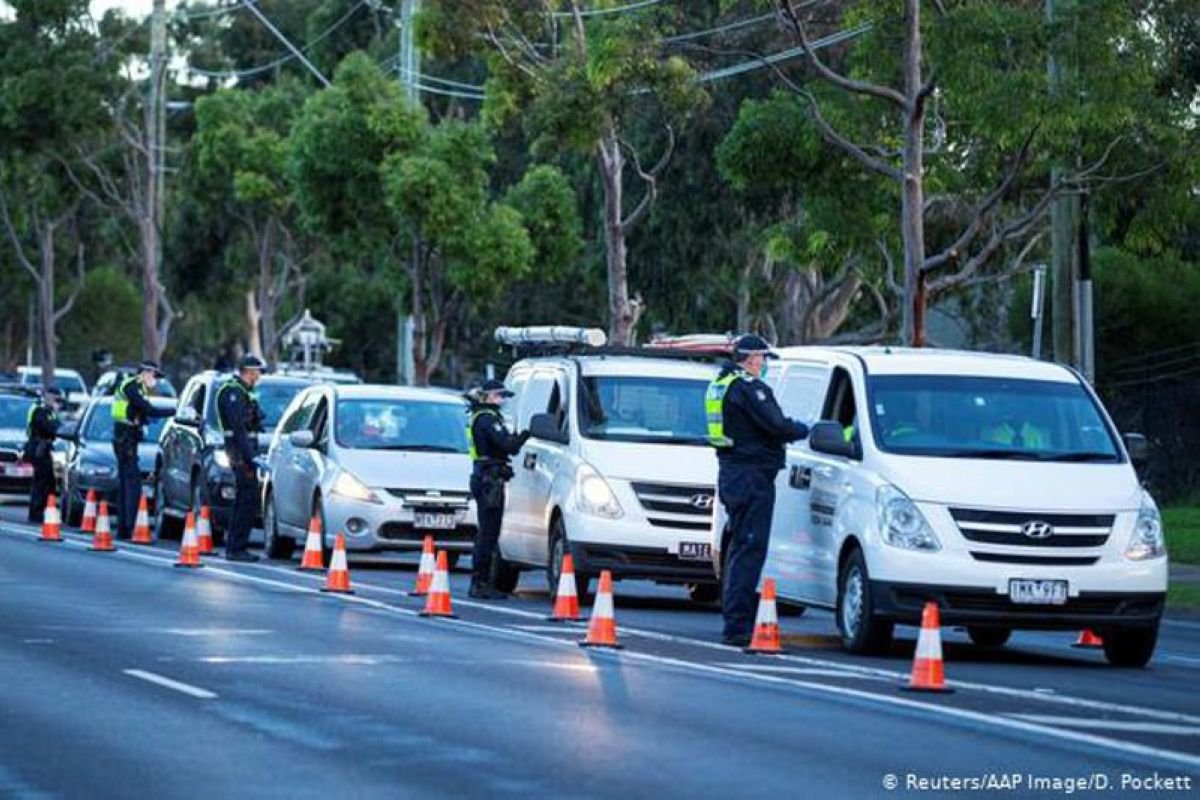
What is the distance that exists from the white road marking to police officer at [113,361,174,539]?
1946 cm

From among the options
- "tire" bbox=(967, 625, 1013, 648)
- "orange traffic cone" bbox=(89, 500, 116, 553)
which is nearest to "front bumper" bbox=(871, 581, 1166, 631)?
"tire" bbox=(967, 625, 1013, 648)

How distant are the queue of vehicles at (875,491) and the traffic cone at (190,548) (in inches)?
132

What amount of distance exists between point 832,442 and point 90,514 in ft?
58.0

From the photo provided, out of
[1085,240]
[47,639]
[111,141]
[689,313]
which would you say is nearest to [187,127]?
[111,141]

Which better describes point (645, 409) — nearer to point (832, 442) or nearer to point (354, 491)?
point (354, 491)

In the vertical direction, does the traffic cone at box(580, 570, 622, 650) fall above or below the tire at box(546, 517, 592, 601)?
Answer: below

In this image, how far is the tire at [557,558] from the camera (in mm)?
22875

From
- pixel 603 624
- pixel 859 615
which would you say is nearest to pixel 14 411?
pixel 603 624

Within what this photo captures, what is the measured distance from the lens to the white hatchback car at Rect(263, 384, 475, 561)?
90.1 feet

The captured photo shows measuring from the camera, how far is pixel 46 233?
250 ft

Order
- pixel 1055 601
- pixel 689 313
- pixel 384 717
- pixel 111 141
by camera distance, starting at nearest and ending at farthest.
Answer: pixel 384 717
pixel 1055 601
pixel 689 313
pixel 111 141

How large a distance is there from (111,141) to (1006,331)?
27.1 m

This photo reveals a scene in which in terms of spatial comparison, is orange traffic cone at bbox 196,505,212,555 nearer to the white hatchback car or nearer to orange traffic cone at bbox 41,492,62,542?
the white hatchback car

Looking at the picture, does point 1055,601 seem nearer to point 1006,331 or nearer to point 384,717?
point 384,717
